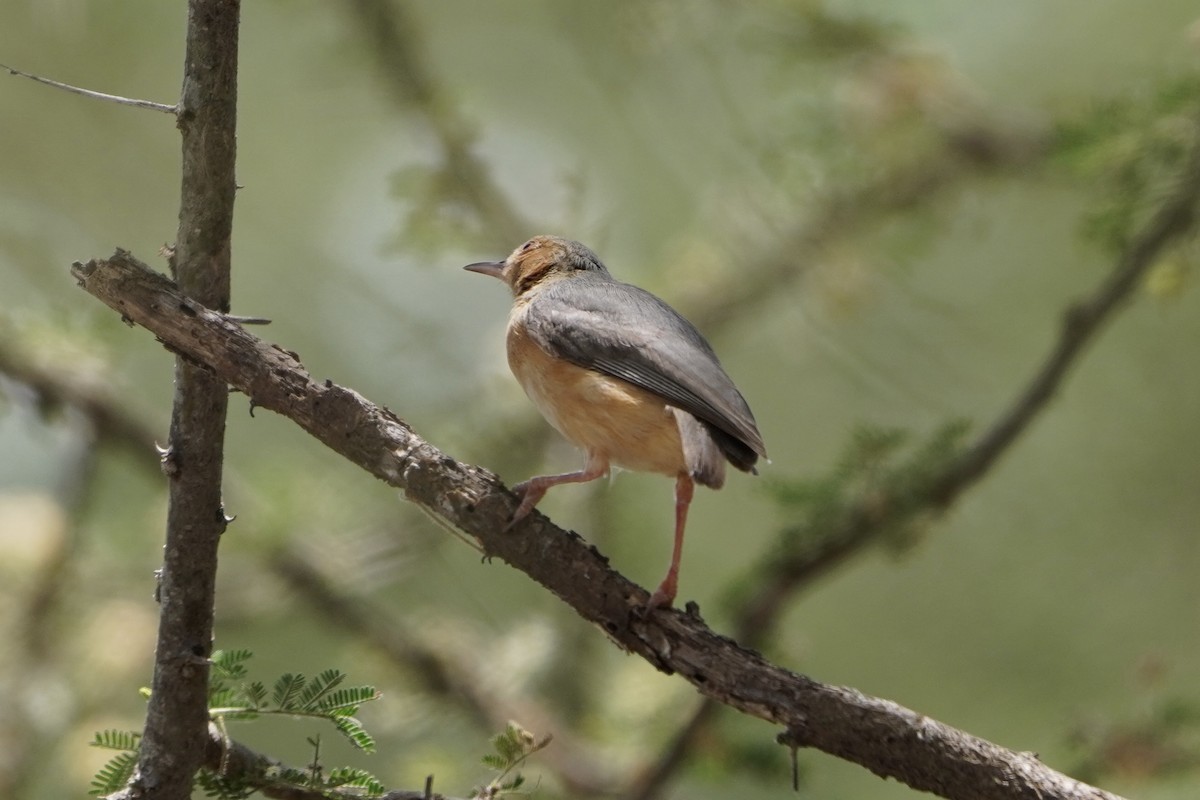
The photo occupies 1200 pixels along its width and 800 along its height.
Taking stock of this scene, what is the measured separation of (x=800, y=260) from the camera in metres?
6.73

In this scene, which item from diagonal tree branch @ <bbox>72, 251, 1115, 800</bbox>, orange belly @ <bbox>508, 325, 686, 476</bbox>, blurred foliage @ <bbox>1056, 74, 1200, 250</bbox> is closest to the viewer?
diagonal tree branch @ <bbox>72, 251, 1115, 800</bbox>

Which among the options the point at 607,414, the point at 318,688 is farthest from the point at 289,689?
the point at 607,414

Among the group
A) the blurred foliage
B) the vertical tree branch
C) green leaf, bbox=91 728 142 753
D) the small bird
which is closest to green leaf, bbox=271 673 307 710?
the vertical tree branch

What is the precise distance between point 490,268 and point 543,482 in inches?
75.2

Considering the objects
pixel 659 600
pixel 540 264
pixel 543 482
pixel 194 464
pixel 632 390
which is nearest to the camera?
pixel 194 464

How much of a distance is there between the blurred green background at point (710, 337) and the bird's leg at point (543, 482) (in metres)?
0.64

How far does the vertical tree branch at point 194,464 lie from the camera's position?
2596mm

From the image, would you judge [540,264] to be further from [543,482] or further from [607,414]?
[543,482]

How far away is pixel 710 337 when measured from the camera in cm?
702

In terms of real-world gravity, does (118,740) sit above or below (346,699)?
below

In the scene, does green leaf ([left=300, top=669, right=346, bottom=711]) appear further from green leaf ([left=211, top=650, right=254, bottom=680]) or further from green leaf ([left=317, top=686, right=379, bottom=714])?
green leaf ([left=211, top=650, right=254, bottom=680])

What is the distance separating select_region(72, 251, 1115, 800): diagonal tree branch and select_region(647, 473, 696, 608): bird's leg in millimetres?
36

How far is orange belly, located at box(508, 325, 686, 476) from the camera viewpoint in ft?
11.6

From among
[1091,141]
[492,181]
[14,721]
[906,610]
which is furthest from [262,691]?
[906,610]
